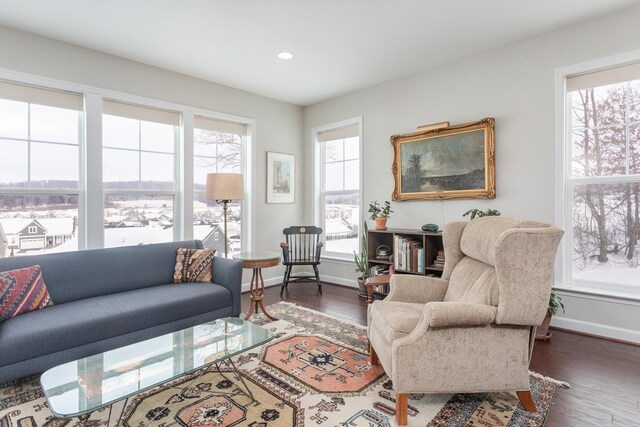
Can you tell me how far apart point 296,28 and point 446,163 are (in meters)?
2.05

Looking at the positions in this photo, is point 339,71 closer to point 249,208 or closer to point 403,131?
point 403,131

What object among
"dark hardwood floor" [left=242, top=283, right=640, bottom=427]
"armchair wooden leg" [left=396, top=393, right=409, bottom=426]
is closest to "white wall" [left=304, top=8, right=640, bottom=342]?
"dark hardwood floor" [left=242, top=283, right=640, bottom=427]

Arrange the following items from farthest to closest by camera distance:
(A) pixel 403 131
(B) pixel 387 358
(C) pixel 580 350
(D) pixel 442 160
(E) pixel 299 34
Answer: (A) pixel 403 131
(D) pixel 442 160
(E) pixel 299 34
(C) pixel 580 350
(B) pixel 387 358

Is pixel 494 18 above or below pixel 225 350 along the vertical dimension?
above

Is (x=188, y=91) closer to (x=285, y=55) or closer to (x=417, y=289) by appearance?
(x=285, y=55)

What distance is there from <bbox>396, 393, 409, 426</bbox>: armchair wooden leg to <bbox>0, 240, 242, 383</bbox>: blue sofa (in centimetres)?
177

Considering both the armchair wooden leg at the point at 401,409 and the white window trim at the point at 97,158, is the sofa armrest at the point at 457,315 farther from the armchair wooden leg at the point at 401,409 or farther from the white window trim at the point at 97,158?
the white window trim at the point at 97,158

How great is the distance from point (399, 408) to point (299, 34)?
2992mm

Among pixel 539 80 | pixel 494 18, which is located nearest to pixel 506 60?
pixel 539 80

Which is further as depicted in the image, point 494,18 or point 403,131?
point 403,131

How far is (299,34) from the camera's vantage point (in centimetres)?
311

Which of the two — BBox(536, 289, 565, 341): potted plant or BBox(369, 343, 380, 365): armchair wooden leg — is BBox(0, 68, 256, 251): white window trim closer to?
BBox(369, 343, 380, 365): armchair wooden leg

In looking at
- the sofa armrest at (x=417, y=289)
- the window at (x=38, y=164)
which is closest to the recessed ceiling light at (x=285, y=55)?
the window at (x=38, y=164)

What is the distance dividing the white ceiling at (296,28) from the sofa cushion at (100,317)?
2.26 m
